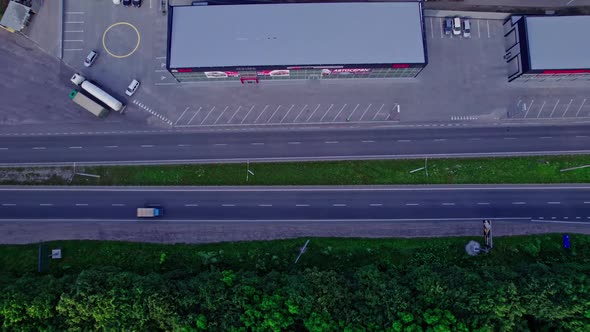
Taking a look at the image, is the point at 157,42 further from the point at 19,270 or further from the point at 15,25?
the point at 19,270

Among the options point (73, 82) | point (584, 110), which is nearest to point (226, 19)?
point (73, 82)

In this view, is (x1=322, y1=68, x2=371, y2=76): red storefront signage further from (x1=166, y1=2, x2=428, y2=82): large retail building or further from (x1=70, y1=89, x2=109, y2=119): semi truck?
(x1=70, y1=89, x2=109, y2=119): semi truck

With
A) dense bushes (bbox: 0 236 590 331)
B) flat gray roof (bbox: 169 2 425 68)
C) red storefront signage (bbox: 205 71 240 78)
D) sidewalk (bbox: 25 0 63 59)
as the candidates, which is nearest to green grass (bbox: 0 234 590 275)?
dense bushes (bbox: 0 236 590 331)

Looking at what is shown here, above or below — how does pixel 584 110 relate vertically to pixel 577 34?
below

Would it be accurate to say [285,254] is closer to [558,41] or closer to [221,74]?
[221,74]

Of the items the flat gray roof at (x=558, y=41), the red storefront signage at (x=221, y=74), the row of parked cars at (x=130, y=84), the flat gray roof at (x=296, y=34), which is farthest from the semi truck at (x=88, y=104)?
the flat gray roof at (x=558, y=41)

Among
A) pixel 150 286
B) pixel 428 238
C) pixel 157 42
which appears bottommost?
pixel 150 286
